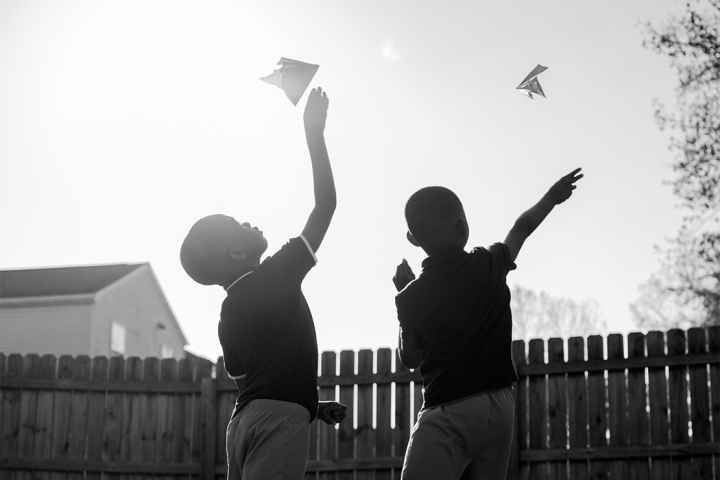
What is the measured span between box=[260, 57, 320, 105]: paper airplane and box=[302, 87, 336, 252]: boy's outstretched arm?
335 mm

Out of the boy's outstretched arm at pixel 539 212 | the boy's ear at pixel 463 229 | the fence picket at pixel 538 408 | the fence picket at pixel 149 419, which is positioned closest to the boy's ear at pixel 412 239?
the boy's ear at pixel 463 229

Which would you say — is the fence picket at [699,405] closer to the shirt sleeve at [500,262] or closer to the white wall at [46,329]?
the shirt sleeve at [500,262]

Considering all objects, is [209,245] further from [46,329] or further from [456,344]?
[46,329]

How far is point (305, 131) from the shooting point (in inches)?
128

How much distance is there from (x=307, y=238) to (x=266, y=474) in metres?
0.80

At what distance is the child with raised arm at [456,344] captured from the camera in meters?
3.26

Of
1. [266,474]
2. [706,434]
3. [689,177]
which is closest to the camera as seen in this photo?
[266,474]

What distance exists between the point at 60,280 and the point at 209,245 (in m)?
27.2

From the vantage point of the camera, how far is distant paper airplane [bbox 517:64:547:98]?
4418 millimetres

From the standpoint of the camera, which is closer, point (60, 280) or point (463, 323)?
point (463, 323)

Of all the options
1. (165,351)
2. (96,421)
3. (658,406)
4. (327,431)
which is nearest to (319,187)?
(658,406)

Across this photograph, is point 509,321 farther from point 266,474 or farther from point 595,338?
point 595,338

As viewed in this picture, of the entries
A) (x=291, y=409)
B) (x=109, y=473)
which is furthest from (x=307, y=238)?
(x=109, y=473)

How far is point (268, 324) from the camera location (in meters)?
3.20
